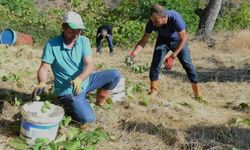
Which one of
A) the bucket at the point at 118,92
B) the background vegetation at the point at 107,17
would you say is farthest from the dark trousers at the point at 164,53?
the background vegetation at the point at 107,17

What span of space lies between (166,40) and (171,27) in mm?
255

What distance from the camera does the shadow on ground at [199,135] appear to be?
511cm

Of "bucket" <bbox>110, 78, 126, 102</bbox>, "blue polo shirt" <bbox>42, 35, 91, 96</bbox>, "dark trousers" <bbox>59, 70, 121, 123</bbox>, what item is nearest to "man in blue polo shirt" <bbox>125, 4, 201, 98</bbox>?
"bucket" <bbox>110, 78, 126, 102</bbox>

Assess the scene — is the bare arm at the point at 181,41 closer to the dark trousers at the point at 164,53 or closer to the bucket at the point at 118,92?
the dark trousers at the point at 164,53

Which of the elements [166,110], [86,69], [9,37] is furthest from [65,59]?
[9,37]

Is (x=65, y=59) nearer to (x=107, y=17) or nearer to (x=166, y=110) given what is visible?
(x=166, y=110)

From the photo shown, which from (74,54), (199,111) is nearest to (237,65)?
(199,111)

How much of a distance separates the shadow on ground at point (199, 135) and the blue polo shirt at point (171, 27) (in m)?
1.43

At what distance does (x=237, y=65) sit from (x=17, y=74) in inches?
193

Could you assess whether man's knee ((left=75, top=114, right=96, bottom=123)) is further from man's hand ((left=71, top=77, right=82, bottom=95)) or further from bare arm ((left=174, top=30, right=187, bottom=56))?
bare arm ((left=174, top=30, right=187, bottom=56))

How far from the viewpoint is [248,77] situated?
8914 mm

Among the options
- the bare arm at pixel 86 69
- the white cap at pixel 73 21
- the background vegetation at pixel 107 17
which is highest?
Result: the white cap at pixel 73 21

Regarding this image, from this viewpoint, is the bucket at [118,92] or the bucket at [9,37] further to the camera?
the bucket at [9,37]

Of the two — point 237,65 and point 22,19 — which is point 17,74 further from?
point 22,19
